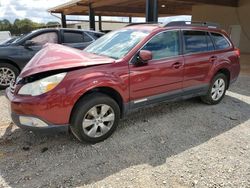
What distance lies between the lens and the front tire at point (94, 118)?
3.38 metres

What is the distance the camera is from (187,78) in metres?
4.61

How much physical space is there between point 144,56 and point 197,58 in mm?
1448

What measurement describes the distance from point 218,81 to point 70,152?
3513mm

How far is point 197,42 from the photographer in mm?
4809

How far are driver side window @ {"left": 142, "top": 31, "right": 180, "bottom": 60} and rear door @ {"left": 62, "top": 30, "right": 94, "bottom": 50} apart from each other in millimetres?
3663

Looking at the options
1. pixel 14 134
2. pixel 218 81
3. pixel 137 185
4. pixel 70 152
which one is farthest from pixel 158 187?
pixel 218 81

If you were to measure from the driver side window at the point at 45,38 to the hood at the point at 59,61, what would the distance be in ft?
11.0

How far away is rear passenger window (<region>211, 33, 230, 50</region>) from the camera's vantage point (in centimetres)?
518

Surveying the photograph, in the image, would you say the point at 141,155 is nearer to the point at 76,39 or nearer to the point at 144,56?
the point at 144,56

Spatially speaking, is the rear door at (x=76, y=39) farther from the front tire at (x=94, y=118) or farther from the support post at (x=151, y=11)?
the support post at (x=151, y=11)

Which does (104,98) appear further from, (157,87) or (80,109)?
(157,87)

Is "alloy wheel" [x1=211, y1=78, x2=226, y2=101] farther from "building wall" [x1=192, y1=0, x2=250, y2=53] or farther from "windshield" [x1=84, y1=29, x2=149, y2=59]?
"building wall" [x1=192, y1=0, x2=250, y2=53]


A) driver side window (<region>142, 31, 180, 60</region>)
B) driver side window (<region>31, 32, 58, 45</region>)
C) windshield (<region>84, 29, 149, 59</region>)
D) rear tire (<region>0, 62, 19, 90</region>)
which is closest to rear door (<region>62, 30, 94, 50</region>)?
driver side window (<region>31, 32, 58, 45</region>)

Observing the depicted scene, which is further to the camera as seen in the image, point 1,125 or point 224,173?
point 1,125
